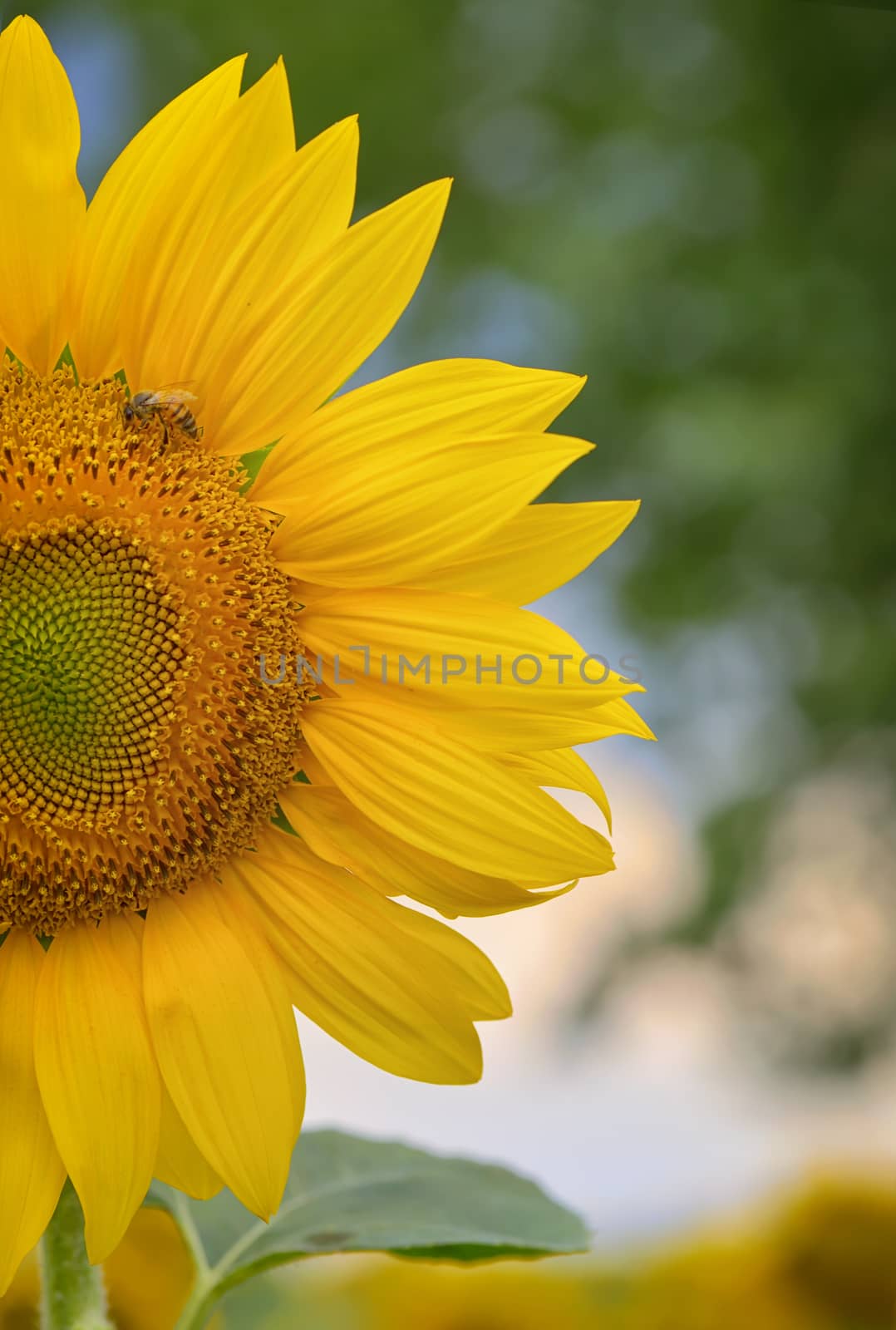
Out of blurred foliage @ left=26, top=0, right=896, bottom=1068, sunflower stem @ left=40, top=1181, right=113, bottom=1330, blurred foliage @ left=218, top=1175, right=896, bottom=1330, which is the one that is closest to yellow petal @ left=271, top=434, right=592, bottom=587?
sunflower stem @ left=40, top=1181, right=113, bottom=1330

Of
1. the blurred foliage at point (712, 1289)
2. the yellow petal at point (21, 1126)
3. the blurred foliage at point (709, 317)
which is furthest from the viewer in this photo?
the blurred foliage at point (709, 317)

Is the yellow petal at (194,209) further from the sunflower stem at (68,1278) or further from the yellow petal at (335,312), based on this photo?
the sunflower stem at (68,1278)

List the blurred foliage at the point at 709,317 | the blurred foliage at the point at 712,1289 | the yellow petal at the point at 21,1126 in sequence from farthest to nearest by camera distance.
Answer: the blurred foliage at the point at 709,317 → the blurred foliage at the point at 712,1289 → the yellow petal at the point at 21,1126

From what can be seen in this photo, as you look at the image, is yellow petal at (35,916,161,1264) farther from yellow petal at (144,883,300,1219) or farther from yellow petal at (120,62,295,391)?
yellow petal at (120,62,295,391)

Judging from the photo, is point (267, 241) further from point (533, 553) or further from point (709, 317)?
point (709, 317)

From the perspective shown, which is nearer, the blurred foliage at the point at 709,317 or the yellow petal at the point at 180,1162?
the yellow petal at the point at 180,1162

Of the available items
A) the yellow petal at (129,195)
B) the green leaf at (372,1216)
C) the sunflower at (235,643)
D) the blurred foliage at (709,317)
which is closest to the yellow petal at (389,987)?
the sunflower at (235,643)
